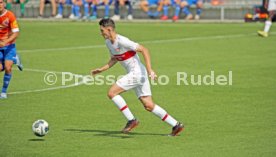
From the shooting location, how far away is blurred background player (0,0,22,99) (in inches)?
719

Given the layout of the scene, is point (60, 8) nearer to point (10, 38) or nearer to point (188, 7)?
point (188, 7)

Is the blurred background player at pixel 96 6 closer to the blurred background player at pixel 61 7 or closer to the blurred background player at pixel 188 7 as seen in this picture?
the blurred background player at pixel 61 7

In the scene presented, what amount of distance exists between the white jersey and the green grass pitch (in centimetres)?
121

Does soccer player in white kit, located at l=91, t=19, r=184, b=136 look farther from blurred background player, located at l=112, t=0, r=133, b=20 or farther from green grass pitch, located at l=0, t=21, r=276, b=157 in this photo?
blurred background player, located at l=112, t=0, r=133, b=20

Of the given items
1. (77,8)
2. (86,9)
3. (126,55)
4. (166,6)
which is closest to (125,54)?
(126,55)

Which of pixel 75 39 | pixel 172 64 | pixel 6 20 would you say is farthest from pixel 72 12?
pixel 6 20

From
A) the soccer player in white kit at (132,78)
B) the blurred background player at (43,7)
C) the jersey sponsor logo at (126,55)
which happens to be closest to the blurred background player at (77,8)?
the blurred background player at (43,7)

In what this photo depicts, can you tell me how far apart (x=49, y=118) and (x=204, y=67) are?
9.26m

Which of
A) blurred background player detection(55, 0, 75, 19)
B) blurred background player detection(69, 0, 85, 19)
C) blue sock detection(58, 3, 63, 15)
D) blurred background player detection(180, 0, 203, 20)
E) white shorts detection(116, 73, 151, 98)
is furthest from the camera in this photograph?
blue sock detection(58, 3, 63, 15)

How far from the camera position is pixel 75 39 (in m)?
33.7

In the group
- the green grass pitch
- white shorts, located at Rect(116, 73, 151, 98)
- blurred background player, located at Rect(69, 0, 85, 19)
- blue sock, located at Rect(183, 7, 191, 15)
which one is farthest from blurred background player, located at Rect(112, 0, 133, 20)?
white shorts, located at Rect(116, 73, 151, 98)

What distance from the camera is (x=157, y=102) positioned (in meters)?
18.2

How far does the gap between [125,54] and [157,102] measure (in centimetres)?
457

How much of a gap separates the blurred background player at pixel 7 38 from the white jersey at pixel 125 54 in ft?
16.5
